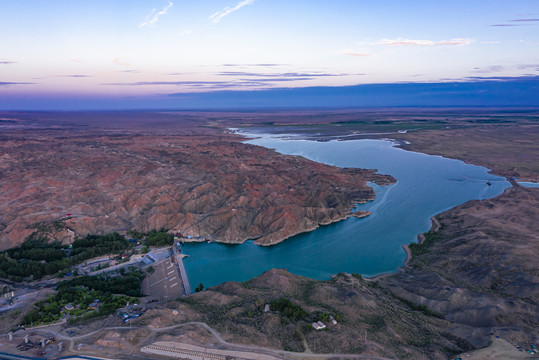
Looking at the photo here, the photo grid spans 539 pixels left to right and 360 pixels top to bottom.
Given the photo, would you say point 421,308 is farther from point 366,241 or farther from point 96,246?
point 96,246

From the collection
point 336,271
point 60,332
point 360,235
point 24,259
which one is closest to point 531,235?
point 360,235

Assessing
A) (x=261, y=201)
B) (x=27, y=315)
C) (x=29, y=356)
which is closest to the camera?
(x=29, y=356)

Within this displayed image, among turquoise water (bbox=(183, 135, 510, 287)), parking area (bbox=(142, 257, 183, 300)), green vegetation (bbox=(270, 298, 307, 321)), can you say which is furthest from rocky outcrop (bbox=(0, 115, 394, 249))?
green vegetation (bbox=(270, 298, 307, 321))

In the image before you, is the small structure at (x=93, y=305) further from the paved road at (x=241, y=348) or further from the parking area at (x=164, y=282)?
the parking area at (x=164, y=282)

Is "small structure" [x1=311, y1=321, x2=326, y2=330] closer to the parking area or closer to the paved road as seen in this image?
the paved road

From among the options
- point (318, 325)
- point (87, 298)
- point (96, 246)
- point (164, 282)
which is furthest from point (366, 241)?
point (96, 246)

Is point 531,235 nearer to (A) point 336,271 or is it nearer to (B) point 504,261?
(B) point 504,261
